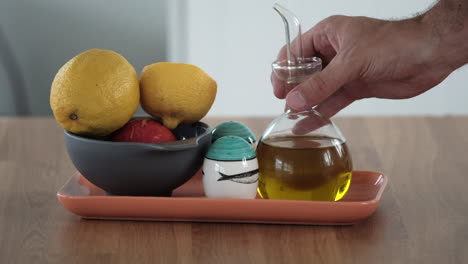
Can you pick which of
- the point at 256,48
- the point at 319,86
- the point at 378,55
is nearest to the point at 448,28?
the point at 378,55

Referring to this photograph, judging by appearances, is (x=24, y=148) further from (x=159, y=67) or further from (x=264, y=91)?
(x=264, y=91)

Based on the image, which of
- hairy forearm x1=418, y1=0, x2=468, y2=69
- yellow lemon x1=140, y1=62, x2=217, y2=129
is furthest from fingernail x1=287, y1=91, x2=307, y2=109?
hairy forearm x1=418, y1=0, x2=468, y2=69

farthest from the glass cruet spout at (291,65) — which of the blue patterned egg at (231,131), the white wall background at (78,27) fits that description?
the white wall background at (78,27)

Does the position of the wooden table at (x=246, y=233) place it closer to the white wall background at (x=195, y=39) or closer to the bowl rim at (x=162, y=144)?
the bowl rim at (x=162, y=144)

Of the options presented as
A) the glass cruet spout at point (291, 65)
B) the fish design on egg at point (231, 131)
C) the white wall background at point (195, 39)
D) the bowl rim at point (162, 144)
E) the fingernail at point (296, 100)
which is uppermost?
the glass cruet spout at point (291, 65)

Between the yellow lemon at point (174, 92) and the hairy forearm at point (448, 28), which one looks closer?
the yellow lemon at point (174, 92)

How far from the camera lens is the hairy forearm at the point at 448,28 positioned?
40.6 inches

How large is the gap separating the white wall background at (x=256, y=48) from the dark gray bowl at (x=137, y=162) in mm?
1961

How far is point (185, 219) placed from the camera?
85cm

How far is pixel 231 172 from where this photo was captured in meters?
0.84

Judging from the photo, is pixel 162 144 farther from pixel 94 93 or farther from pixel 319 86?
pixel 319 86

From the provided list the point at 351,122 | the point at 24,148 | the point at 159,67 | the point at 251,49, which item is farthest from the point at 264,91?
the point at 159,67

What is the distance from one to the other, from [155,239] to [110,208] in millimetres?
82

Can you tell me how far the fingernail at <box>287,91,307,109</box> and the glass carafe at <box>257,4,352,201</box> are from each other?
18 millimetres
